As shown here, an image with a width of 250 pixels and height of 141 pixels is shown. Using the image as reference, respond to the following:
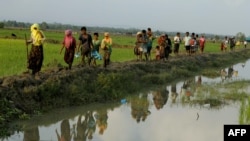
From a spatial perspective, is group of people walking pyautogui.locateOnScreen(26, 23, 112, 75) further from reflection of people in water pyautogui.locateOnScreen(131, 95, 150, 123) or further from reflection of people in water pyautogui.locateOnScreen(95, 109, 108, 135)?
reflection of people in water pyautogui.locateOnScreen(131, 95, 150, 123)

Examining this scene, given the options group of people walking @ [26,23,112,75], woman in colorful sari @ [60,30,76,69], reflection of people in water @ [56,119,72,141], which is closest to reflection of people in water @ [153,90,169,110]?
group of people walking @ [26,23,112,75]

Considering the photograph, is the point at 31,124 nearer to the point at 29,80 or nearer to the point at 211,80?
the point at 29,80

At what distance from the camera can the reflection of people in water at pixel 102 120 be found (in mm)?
8230

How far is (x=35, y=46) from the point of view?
31.3 feet

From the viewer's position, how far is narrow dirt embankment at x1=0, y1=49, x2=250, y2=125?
330 inches

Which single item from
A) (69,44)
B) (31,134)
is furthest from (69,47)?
(31,134)

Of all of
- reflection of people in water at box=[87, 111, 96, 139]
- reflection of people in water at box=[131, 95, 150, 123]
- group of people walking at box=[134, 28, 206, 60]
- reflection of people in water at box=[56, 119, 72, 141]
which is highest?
group of people walking at box=[134, 28, 206, 60]

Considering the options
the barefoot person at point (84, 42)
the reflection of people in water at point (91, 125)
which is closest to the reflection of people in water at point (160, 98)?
the reflection of people in water at point (91, 125)

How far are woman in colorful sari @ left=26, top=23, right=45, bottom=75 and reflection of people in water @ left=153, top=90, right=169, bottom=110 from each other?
325 centimetres

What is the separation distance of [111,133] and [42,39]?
303 centimetres

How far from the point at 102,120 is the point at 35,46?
2.31m

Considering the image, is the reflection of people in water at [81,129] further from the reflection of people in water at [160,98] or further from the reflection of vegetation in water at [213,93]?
the reflection of vegetation in water at [213,93]

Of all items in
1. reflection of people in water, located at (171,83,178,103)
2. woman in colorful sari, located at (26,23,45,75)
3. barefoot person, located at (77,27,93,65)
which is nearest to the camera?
woman in colorful sari, located at (26,23,45,75)

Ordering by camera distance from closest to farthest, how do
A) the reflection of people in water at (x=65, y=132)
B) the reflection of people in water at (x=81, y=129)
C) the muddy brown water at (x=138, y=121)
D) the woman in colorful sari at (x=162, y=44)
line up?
the reflection of people in water at (x=65, y=132), the reflection of people in water at (x=81, y=129), the muddy brown water at (x=138, y=121), the woman in colorful sari at (x=162, y=44)
